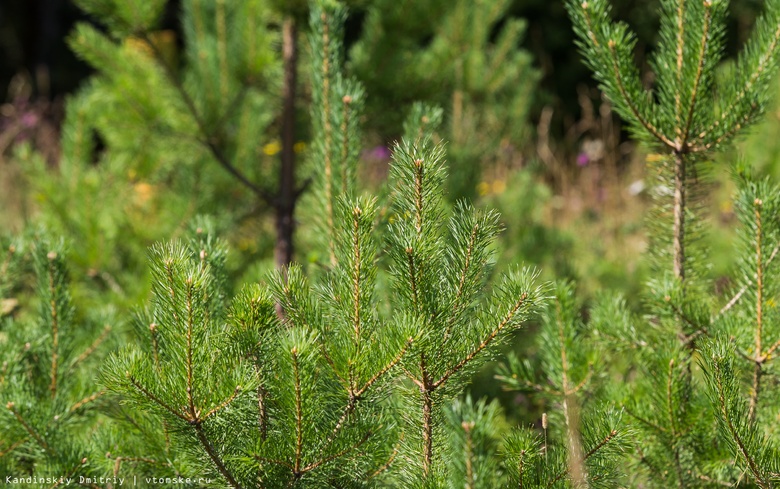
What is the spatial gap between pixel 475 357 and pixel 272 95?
157cm

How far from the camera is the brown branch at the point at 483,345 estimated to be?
2.99 feet

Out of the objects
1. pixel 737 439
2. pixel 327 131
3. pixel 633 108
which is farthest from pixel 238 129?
pixel 737 439

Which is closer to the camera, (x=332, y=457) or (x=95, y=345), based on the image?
(x=332, y=457)

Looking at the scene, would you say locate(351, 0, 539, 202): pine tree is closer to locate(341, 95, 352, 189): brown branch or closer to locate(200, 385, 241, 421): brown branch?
locate(341, 95, 352, 189): brown branch

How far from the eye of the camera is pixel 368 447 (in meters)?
0.96

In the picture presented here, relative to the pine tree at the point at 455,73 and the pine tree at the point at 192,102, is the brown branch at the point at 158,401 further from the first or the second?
the pine tree at the point at 192,102

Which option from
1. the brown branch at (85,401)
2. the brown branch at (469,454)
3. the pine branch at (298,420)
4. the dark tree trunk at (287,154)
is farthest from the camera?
the dark tree trunk at (287,154)

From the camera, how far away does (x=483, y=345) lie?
0.93 meters

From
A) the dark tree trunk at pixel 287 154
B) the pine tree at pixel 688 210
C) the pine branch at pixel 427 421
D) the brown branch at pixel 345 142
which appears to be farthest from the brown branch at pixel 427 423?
the dark tree trunk at pixel 287 154

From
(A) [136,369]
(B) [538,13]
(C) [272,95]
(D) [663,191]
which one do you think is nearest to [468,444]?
(A) [136,369]

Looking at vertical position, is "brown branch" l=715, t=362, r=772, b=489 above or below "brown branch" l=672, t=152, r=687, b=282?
below

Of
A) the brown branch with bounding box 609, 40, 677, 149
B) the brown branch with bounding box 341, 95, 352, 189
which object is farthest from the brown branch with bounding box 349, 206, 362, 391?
the brown branch with bounding box 609, 40, 677, 149

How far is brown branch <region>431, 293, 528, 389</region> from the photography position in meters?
0.91

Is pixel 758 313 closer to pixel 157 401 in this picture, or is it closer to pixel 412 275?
pixel 412 275
